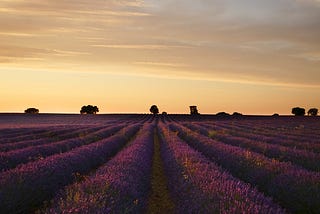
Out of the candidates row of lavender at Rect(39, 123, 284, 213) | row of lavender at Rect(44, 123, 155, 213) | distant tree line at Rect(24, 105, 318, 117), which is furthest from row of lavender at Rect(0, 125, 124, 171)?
distant tree line at Rect(24, 105, 318, 117)

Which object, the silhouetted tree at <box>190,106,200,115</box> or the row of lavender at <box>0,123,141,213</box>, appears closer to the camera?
the row of lavender at <box>0,123,141,213</box>

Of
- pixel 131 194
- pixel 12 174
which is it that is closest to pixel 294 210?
pixel 131 194

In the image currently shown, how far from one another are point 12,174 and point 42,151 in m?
6.85

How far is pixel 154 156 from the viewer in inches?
675

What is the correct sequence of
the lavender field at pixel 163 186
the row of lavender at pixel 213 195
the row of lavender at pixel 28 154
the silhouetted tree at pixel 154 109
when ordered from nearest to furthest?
the row of lavender at pixel 213 195
the lavender field at pixel 163 186
the row of lavender at pixel 28 154
the silhouetted tree at pixel 154 109

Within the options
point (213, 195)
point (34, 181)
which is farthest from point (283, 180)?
point (34, 181)

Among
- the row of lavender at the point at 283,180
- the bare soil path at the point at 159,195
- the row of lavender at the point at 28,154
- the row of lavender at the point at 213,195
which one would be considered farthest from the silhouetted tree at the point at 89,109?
the row of lavender at the point at 213,195

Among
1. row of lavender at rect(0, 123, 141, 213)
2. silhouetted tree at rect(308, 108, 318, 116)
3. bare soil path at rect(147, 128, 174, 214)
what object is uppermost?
silhouetted tree at rect(308, 108, 318, 116)

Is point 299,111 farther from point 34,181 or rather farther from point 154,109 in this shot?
point 34,181

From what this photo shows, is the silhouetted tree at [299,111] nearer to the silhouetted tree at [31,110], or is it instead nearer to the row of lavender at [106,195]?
the silhouetted tree at [31,110]

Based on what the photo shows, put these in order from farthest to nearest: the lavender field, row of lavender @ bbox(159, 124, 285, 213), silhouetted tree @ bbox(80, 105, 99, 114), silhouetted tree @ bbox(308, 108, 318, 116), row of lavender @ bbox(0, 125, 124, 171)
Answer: silhouetted tree @ bbox(80, 105, 99, 114), silhouetted tree @ bbox(308, 108, 318, 116), row of lavender @ bbox(0, 125, 124, 171), the lavender field, row of lavender @ bbox(159, 124, 285, 213)

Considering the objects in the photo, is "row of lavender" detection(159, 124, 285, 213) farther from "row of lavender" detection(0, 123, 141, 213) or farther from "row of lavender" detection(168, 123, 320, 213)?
"row of lavender" detection(0, 123, 141, 213)

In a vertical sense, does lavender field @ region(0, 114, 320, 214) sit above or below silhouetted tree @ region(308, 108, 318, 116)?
below

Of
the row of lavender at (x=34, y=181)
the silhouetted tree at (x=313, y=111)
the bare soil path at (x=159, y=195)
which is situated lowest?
the bare soil path at (x=159, y=195)
